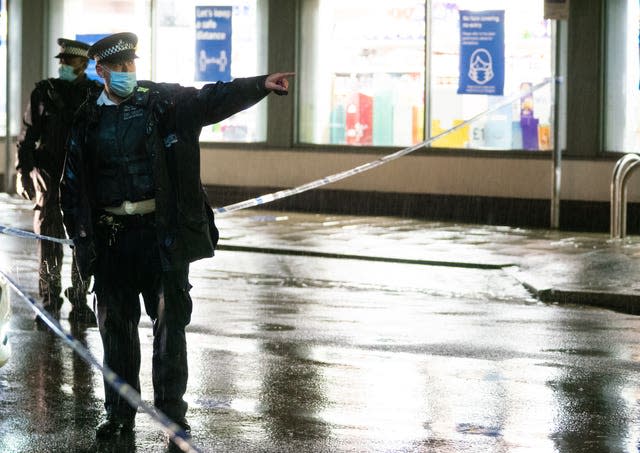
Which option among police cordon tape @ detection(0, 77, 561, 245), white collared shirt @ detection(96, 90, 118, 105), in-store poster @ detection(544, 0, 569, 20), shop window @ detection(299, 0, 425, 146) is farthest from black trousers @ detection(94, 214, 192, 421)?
shop window @ detection(299, 0, 425, 146)

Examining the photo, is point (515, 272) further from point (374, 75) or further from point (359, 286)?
point (374, 75)

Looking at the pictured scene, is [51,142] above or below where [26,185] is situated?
above

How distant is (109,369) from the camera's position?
7188 mm

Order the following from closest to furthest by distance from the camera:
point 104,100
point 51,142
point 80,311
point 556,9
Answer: point 104,100
point 51,142
point 80,311
point 556,9

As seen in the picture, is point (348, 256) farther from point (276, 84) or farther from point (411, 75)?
point (276, 84)

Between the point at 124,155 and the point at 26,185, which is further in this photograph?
the point at 26,185

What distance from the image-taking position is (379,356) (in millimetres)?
9469

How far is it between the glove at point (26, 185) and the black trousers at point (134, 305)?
3524 millimetres

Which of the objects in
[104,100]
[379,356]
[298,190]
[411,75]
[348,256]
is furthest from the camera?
[411,75]

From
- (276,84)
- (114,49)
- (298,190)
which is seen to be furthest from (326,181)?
(276,84)

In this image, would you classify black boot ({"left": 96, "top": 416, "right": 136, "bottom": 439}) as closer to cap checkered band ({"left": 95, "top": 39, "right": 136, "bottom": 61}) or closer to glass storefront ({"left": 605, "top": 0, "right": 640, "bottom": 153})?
cap checkered band ({"left": 95, "top": 39, "right": 136, "bottom": 61})

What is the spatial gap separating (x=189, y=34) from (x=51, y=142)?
11.8 metres

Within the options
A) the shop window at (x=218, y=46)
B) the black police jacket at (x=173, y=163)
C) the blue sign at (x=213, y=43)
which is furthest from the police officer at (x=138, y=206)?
the blue sign at (x=213, y=43)

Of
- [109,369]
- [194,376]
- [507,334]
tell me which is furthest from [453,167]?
[109,369]
